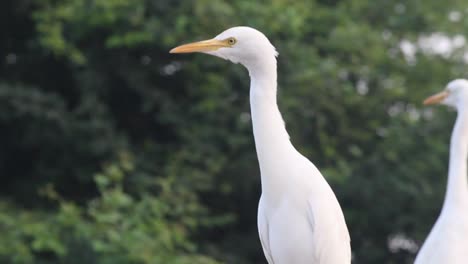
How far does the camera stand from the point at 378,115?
372 inches

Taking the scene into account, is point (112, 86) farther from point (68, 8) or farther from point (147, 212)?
point (147, 212)

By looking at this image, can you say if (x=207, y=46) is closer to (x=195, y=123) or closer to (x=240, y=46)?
(x=240, y=46)

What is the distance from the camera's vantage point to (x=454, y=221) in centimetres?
535

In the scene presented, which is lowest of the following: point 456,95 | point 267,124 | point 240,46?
point 267,124

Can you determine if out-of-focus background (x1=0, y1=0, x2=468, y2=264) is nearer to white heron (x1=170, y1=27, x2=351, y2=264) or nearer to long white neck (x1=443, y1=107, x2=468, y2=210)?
long white neck (x1=443, y1=107, x2=468, y2=210)

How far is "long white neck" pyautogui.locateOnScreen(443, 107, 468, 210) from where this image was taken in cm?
541

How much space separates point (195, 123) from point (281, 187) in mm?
5481

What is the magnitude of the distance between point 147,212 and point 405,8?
378 centimetres

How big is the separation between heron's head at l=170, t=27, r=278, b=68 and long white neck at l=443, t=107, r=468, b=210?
2.28m

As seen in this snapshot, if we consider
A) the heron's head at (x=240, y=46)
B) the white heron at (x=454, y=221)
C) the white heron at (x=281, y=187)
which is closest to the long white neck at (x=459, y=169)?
the white heron at (x=454, y=221)

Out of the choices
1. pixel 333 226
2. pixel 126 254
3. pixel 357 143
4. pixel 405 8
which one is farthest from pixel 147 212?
pixel 333 226

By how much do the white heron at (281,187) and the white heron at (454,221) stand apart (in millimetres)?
1814

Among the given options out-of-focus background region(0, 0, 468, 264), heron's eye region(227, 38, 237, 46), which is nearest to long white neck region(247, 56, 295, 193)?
heron's eye region(227, 38, 237, 46)

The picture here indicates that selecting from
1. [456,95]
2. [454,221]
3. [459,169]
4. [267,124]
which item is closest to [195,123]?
[456,95]
